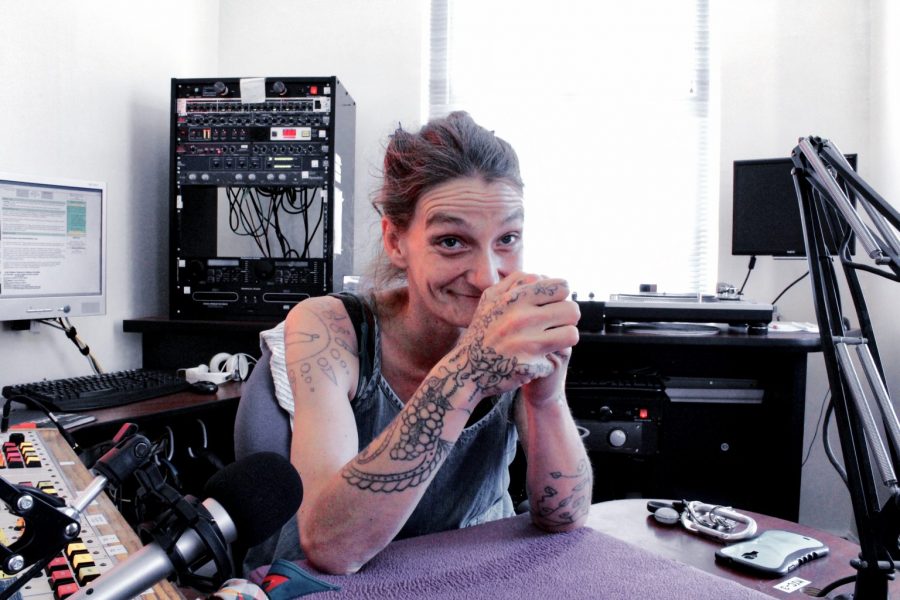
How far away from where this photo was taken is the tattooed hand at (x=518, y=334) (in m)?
0.75

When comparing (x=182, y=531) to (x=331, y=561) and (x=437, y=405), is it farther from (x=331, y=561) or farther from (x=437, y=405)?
(x=437, y=405)

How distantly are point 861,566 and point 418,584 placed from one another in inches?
17.2

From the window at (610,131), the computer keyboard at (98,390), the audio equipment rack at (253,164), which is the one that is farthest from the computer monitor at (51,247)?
the window at (610,131)

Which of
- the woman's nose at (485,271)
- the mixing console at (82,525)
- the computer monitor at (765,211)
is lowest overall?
the mixing console at (82,525)

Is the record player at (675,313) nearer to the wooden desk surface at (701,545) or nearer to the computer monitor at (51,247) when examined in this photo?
→ the wooden desk surface at (701,545)

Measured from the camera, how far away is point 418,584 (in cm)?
54

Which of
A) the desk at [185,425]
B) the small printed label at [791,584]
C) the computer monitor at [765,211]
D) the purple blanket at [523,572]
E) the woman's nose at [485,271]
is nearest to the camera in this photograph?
the purple blanket at [523,572]

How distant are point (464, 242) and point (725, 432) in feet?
4.57

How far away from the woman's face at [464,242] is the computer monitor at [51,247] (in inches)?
41.4

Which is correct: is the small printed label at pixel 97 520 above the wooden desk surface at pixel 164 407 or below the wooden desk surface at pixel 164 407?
above

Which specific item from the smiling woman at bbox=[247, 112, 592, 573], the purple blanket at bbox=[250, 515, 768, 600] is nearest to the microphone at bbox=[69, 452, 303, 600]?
the purple blanket at bbox=[250, 515, 768, 600]

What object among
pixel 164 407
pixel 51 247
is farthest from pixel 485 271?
pixel 51 247

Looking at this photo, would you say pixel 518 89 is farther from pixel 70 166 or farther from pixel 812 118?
pixel 70 166

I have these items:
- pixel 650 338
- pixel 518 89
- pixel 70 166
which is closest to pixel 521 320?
pixel 650 338
